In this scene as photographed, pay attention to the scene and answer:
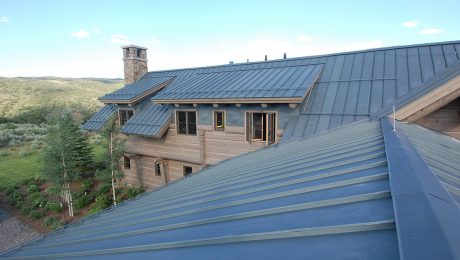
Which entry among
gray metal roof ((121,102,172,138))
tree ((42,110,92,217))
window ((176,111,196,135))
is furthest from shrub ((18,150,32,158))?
window ((176,111,196,135))

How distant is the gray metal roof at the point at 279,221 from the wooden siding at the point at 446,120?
361cm

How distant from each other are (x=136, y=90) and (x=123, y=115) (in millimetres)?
1905

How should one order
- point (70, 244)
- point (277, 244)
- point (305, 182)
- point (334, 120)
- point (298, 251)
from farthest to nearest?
point (334, 120), point (70, 244), point (305, 182), point (277, 244), point (298, 251)

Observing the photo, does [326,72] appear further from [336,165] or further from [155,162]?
[155,162]

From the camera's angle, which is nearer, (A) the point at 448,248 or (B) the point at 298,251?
(A) the point at 448,248

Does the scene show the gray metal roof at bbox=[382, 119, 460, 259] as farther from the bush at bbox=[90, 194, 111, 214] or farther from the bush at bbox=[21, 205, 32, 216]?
the bush at bbox=[21, 205, 32, 216]

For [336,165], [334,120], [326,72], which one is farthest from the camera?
[326,72]

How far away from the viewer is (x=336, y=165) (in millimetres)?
3646

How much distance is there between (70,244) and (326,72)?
35.2 ft

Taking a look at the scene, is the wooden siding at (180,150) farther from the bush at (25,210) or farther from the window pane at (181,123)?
the bush at (25,210)

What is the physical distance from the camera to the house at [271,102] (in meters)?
8.58

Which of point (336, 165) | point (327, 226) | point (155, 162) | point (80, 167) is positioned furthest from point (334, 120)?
point (80, 167)

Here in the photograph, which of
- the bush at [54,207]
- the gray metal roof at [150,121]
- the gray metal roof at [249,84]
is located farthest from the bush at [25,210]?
the gray metal roof at [249,84]

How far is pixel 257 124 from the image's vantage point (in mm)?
11820
